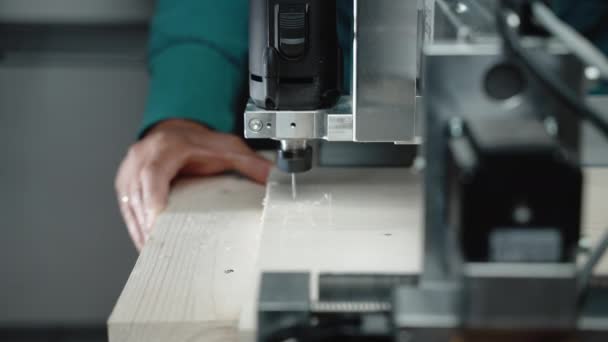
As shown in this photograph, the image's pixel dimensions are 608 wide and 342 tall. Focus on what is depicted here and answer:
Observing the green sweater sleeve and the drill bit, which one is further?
the green sweater sleeve

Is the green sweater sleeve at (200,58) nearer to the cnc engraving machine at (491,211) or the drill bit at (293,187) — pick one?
the drill bit at (293,187)

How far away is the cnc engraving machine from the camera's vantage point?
1.65 feet

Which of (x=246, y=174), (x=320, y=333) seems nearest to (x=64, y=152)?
(x=246, y=174)

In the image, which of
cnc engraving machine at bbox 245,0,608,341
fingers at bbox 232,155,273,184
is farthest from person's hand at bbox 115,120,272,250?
cnc engraving machine at bbox 245,0,608,341

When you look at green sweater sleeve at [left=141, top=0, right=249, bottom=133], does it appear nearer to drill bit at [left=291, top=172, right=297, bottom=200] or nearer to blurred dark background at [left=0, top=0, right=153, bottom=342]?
drill bit at [left=291, top=172, right=297, bottom=200]

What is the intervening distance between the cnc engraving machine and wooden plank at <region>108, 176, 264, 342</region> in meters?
0.10

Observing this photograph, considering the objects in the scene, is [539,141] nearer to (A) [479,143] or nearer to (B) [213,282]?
(A) [479,143]

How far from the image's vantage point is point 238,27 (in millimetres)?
1362

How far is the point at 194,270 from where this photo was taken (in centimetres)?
83

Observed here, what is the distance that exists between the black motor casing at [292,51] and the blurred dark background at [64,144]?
1.01m

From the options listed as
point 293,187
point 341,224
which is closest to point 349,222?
point 341,224

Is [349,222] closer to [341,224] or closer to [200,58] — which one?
[341,224]

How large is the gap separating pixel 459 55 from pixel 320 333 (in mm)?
197

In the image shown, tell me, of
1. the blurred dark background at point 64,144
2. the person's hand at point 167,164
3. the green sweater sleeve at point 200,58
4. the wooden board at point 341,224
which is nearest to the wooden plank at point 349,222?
the wooden board at point 341,224
